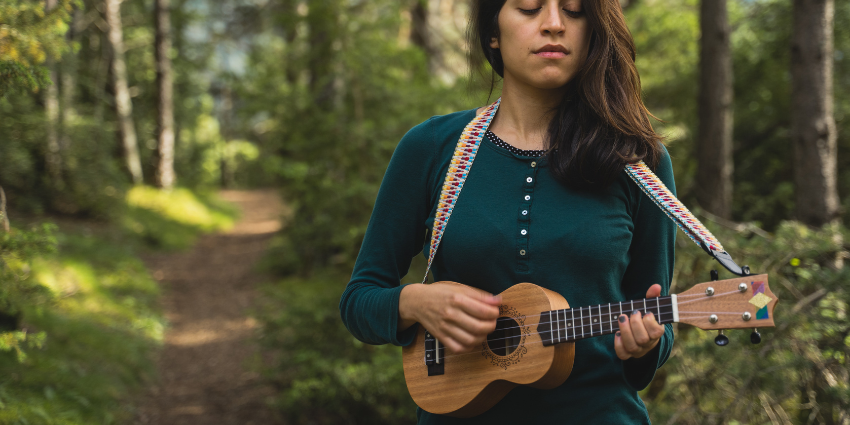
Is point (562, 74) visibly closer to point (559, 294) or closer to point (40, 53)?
point (559, 294)

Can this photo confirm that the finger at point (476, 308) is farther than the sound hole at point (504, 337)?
No

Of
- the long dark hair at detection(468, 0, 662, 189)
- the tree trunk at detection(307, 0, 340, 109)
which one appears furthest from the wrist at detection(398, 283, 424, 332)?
the tree trunk at detection(307, 0, 340, 109)

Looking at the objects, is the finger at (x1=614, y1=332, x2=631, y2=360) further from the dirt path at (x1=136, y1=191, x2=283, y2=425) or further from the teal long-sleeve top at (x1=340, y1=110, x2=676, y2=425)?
the dirt path at (x1=136, y1=191, x2=283, y2=425)

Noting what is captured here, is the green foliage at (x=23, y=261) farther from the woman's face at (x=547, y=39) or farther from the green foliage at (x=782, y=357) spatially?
the green foliage at (x=782, y=357)

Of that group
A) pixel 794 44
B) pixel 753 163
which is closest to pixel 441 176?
pixel 794 44

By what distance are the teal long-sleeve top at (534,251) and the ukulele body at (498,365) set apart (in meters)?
0.05

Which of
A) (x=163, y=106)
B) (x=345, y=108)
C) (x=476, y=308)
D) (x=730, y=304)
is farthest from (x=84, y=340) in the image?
(x=163, y=106)

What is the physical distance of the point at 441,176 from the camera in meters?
1.92

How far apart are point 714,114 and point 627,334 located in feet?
21.1

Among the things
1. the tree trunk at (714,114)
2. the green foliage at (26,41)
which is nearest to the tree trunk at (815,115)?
the tree trunk at (714,114)

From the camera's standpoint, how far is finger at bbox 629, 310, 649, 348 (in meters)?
1.55

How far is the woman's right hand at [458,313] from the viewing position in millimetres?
1629

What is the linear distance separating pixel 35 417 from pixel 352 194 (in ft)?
10.3

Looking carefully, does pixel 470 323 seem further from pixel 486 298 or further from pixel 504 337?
pixel 504 337
